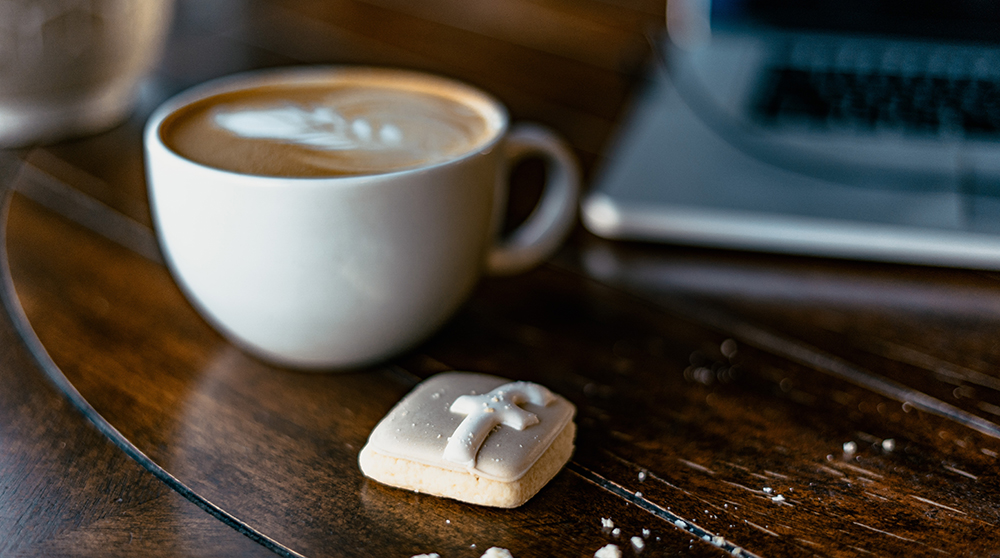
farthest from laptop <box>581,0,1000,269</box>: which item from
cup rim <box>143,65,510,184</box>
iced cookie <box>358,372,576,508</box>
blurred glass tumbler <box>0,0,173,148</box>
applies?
blurred glass tumbler <box>0,0,173,148</box>

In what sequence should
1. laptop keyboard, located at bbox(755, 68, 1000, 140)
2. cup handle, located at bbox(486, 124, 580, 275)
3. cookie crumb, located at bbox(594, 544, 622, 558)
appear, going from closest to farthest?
cookie crumb, located at bbox(594, 544, 622, 558), cup handle, located at bbox(486, 124, 580, 275), laptop keyboard, located at bbox(755, 68, 1000, 140)

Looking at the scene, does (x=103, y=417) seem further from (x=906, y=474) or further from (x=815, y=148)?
(x=815, y=148)

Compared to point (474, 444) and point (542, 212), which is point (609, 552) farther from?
point (542, 212)

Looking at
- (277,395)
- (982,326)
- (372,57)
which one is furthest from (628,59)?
(277,395)

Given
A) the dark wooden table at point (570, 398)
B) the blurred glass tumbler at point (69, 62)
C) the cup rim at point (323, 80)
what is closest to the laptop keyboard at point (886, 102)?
the dark wooden table at point (570, 398)

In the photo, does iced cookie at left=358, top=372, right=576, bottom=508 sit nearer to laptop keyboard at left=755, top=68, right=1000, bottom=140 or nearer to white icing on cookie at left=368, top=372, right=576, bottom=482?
white icing on cookie at left=368, top=372, right=576, bottom=482

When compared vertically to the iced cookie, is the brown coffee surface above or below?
above
